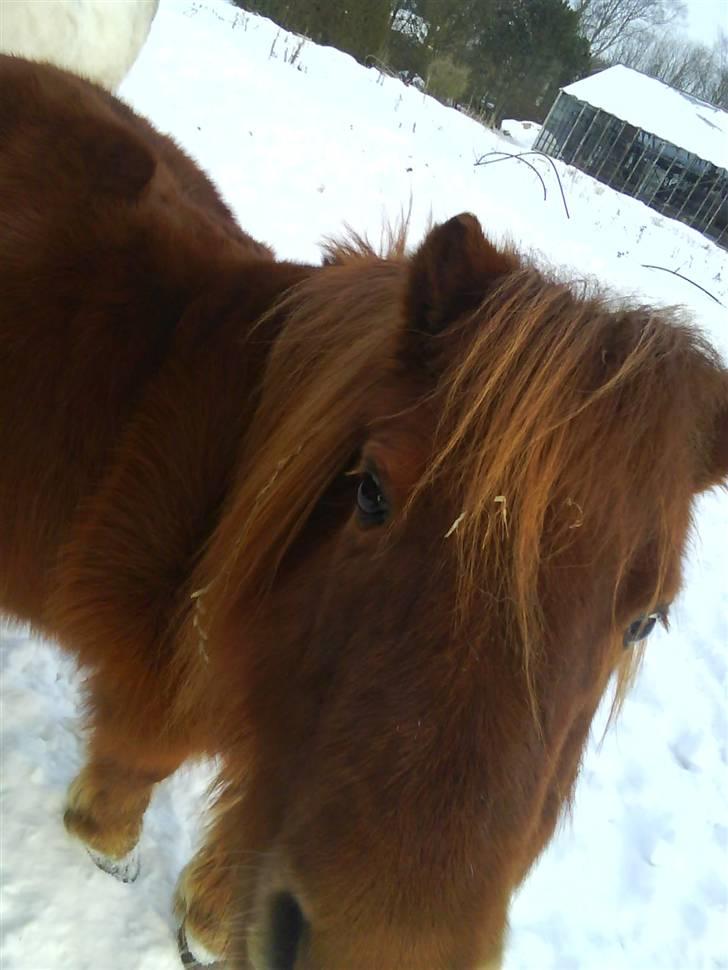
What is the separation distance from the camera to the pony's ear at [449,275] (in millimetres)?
1000

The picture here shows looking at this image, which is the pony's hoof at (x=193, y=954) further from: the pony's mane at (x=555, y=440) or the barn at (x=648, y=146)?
the barn at (x=648, y=146)

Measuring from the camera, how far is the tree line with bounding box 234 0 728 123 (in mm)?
14758

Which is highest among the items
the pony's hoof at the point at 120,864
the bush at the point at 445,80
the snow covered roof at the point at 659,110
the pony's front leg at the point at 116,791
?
Result: the snow covered roof at the point at 659,110

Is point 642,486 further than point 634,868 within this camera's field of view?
No

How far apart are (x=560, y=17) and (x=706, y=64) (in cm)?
2450

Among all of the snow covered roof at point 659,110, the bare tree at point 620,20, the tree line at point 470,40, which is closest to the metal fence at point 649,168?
the snow covered roof at point 659,110

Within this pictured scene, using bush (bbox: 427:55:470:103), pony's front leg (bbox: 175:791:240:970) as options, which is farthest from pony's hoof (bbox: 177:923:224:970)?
bush (bbox: 427:55:470:103)

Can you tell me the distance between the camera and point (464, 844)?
2.55 feet

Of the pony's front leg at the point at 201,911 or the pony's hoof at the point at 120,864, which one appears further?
the pony's hoof at the point at 120,864

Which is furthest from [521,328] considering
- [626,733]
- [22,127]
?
[626,733]

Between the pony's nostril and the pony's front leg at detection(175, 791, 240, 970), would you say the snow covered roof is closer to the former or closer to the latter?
the pony's front leg at detection(175, 791, 240, 970)

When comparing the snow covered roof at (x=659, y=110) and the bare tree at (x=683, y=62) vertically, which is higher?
the bare tree at (x=683, y=62)

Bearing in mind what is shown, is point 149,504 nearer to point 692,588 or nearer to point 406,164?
point 692,588

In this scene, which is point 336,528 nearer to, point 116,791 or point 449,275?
point 449,275
